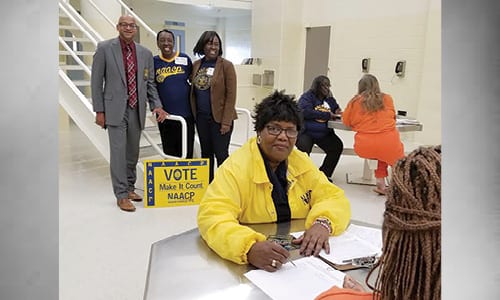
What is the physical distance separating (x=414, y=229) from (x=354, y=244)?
0.87 m

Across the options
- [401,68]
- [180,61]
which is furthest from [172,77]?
[401,68]

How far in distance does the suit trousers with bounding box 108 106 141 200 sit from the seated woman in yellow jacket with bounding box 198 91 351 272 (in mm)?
1829

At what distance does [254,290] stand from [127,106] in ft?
8.51

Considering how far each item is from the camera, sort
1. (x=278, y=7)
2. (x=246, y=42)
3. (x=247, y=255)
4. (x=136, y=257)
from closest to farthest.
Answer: (x=247, y=255)
(x=136, y=257)
(x=278, y=7)
(x=246, y=42)

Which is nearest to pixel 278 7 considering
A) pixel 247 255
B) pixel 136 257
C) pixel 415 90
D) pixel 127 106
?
pixel 415 90

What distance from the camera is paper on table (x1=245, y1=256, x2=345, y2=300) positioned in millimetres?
1194

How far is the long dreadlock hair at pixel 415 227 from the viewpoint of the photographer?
0.71 m

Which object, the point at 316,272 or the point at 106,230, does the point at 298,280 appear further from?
the point at 106,230

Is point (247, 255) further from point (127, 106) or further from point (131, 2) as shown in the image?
point (131, 2)

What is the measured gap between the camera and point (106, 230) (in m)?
3.19

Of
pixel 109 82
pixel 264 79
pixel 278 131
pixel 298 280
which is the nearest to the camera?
pixel 298 280

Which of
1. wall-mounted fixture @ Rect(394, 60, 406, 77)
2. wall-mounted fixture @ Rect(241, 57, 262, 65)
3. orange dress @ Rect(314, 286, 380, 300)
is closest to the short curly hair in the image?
orange dress @ Rect(314, 286, 380, 300)

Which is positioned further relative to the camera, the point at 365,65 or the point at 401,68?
the point at 365,65
